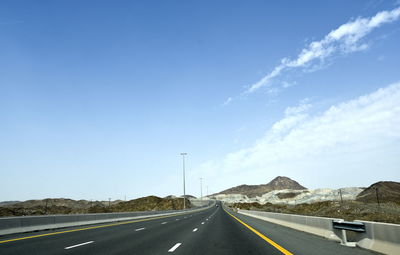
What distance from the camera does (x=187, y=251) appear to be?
9438 mm

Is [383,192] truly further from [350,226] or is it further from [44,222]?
[350,226]

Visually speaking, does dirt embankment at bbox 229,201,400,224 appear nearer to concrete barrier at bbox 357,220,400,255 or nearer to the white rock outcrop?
concrete barrier at bbox 357,220,400,255

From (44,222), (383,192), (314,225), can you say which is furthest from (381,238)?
(383,192)

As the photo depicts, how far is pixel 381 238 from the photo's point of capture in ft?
27.5

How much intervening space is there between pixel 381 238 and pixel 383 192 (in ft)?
387

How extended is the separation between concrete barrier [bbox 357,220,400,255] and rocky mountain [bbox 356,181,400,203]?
97240 millimetres

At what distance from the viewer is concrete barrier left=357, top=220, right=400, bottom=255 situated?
299 inches

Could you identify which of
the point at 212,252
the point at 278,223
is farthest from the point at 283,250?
the point at 278,223

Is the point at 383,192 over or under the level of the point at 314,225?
over

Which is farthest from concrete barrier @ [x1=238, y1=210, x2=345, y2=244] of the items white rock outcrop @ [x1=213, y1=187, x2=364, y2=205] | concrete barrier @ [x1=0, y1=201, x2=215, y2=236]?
white rock outcrop @ [x1=213, y1=187, x2=364, y2=205]

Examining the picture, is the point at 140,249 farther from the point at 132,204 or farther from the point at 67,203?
the point at 67,203

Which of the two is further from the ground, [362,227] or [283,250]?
[362,227]

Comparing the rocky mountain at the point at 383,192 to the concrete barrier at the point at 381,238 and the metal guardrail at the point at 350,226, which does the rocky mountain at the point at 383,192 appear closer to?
the metal guardrail at the point at 350,226

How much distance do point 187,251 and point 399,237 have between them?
5.27m
